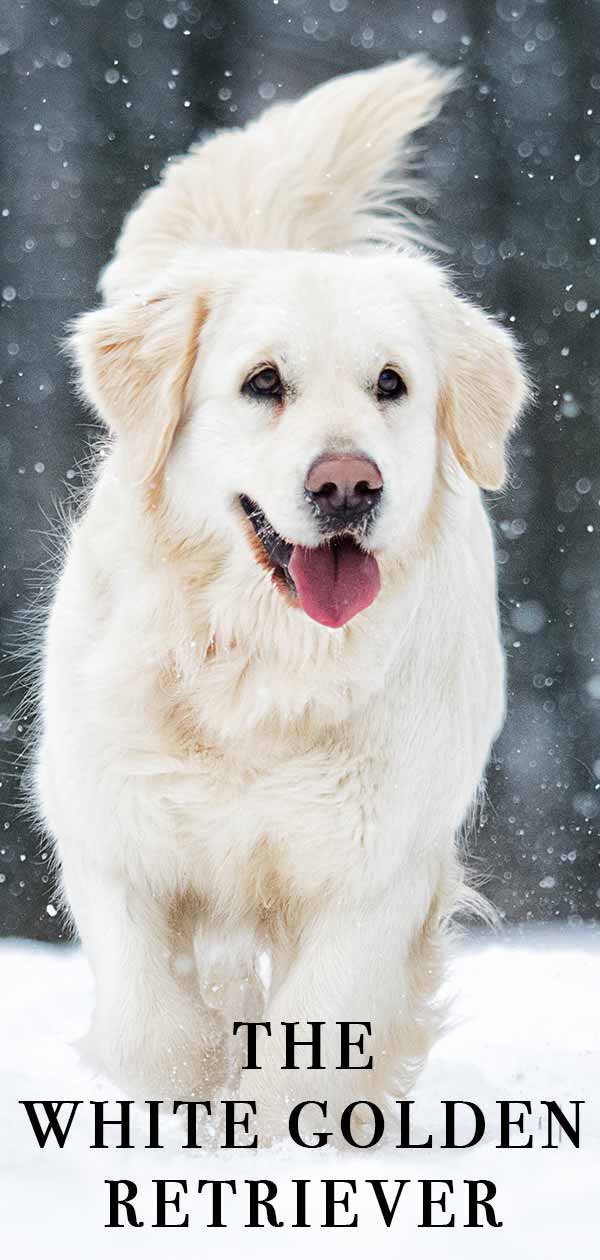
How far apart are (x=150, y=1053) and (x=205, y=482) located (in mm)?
1268

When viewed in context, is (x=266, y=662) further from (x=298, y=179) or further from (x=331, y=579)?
(x=298, y=179)

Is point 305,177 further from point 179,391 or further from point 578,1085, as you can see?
point 578,1085

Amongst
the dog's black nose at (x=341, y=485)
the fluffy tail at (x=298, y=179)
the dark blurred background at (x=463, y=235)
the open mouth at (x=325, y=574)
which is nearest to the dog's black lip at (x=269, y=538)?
the open mouth at (x=325, y=574)

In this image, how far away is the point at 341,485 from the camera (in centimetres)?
286

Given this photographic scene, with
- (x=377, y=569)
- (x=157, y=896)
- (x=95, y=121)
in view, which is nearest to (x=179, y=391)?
(x=377, y=569)

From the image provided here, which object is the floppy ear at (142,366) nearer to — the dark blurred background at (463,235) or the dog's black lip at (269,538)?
the dog's black lip at (269,538)

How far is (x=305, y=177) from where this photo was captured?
149 inches

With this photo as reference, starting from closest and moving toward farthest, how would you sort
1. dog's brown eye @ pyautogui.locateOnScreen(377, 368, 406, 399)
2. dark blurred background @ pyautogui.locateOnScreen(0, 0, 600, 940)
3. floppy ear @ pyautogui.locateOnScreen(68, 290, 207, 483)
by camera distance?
1. dog's brown eye @ pyautogui.locateOnScreen(377, 368, 406, 399)
2. floppy ear @ pyautogui.locateOnScreen(68, 290, 207, 483)
3. dark blurred background @ pyautogui.locateOnScreen(0, 0, 600, 940)

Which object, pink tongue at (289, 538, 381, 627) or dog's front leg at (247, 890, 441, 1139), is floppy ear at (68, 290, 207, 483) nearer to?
pink tongue at (289, 538, 381, 627)

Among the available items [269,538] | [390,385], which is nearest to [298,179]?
[390,385]

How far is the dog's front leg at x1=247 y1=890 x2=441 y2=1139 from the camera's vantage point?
3389 mm

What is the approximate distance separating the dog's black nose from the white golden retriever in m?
0.10

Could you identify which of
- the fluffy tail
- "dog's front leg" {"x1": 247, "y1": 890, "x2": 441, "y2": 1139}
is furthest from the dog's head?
"dog's front leg" {"x1": 247, "y1": 890, "x2": 441, "y2": 1139}

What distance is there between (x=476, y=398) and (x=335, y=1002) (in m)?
1.36
